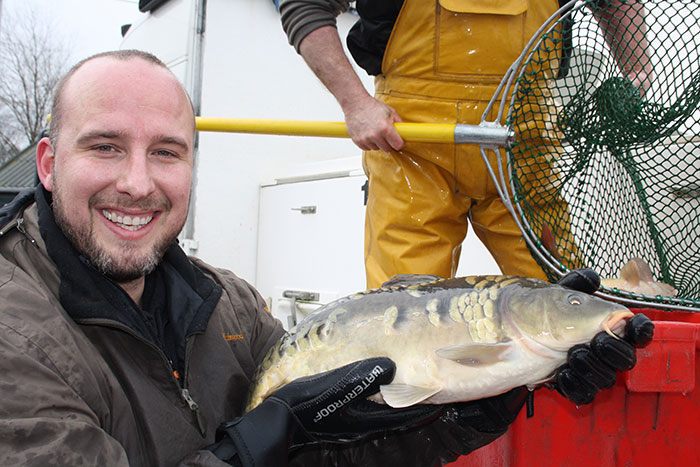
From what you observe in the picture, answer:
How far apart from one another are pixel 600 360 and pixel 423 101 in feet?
4.48

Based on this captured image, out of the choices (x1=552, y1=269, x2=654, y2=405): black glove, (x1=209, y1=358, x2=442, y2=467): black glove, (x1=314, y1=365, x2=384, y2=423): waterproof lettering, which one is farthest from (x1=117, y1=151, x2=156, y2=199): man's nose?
(x1=552, y1=269, x2=654, y2=405): black glove

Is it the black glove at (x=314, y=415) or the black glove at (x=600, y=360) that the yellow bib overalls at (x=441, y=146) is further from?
the black glove at (x=600, y=360)

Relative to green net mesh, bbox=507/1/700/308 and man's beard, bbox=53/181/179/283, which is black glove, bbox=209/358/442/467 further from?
green net mesh, bbox=507/1/700/308

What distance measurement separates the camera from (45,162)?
1957 mm

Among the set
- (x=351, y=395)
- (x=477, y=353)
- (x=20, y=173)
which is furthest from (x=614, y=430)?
(x=20, y=173)

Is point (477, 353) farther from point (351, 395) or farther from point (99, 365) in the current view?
point (99, 365)

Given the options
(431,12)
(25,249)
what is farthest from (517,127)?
(25,249)

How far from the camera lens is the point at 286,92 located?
5.79 m

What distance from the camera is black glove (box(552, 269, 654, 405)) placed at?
4.86 ft

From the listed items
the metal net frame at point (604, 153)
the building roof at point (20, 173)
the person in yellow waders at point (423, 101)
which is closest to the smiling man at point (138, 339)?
the person in yellow waders at point (423, 101)

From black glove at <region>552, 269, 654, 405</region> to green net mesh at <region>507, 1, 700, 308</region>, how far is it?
639 mm

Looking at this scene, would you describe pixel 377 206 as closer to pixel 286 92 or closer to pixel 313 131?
pixel 313 131

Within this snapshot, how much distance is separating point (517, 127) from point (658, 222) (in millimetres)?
1020

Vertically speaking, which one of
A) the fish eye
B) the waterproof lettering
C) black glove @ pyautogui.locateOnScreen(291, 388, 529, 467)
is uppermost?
the fish eye
